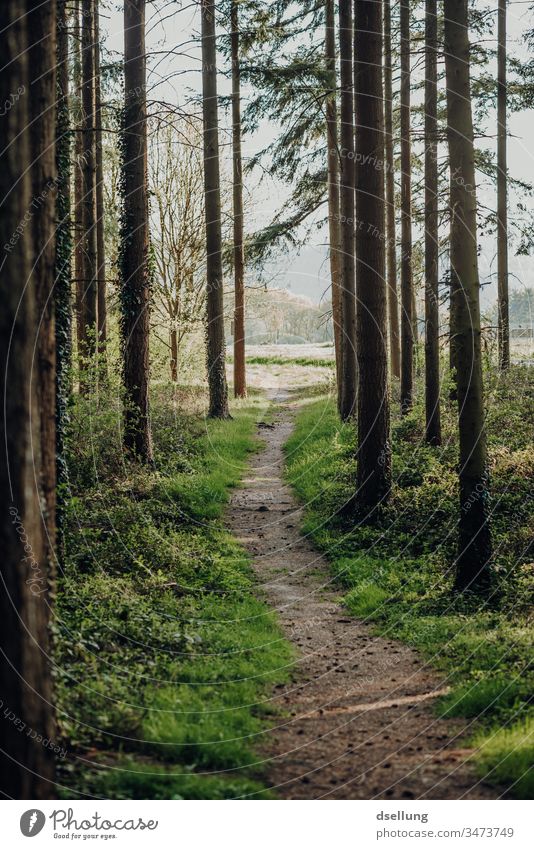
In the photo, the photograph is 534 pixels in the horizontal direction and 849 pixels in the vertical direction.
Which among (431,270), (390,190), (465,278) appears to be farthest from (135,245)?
(390,190)

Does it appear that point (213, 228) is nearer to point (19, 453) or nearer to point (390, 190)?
point (390, 190)

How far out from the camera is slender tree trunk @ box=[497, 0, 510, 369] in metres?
22.5

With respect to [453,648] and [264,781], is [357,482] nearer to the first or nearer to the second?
[453,648]

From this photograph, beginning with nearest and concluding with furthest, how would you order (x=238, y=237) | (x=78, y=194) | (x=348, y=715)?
(x=348, y=715)
(x=78, y=194)
(x=238, y=237)

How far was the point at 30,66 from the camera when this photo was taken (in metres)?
4.91

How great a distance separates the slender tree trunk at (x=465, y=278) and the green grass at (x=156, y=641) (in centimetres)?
322

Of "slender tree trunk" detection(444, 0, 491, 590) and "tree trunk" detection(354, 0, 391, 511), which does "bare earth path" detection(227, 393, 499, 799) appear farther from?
"tree trunk" detection(354, 0, 391, 511)

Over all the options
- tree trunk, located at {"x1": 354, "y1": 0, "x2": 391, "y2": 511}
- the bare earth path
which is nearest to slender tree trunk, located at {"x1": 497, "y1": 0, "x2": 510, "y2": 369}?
tree trunk, located at {"x1": 354, "y1": 0, "x2": 391, "y2": 511}

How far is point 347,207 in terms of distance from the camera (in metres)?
18.7

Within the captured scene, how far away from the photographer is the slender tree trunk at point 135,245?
14.6 meters

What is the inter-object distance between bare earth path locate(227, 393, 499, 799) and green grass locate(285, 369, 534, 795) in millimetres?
250

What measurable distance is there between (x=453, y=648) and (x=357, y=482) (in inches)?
231

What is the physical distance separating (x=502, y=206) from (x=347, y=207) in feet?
22.3

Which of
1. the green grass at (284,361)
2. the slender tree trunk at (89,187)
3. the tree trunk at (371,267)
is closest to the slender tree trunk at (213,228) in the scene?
the slender tree trunk at (89,187)
